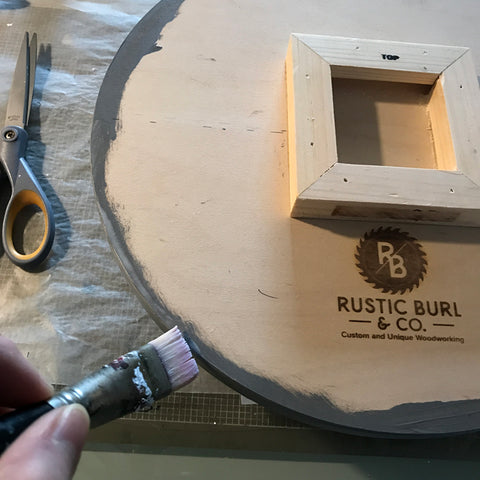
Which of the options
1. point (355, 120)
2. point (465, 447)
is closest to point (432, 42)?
point (355, 120)

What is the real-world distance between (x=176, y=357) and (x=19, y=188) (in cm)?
57

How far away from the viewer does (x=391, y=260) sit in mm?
785

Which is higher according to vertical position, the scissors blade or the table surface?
the scissors blade

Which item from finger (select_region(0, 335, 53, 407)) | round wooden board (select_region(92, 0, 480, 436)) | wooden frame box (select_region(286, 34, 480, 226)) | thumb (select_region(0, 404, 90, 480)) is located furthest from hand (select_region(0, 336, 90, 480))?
wooden frame box (select_region(286, 34, 480, 226))

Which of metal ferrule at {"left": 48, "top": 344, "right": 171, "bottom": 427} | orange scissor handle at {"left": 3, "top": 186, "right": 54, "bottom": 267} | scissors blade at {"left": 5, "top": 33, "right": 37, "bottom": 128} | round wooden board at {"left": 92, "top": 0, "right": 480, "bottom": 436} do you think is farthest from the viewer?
scissors blade at {"left": 5, "top": 33, "right": 37, "bottom": 128}

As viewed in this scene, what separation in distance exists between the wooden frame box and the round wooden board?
0.22ft

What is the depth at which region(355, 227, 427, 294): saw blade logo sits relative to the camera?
0.77 meters

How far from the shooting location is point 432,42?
99 centimetres

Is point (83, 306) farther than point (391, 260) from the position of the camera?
Yes

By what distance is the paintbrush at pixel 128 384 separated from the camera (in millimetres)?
541

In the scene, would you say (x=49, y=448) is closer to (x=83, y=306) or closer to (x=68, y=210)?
(x=83, y=306)

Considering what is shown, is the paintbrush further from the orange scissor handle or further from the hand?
the orange scissor handle

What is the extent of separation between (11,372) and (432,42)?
1047 millimetres

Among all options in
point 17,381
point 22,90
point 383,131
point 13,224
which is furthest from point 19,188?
point 383,131
